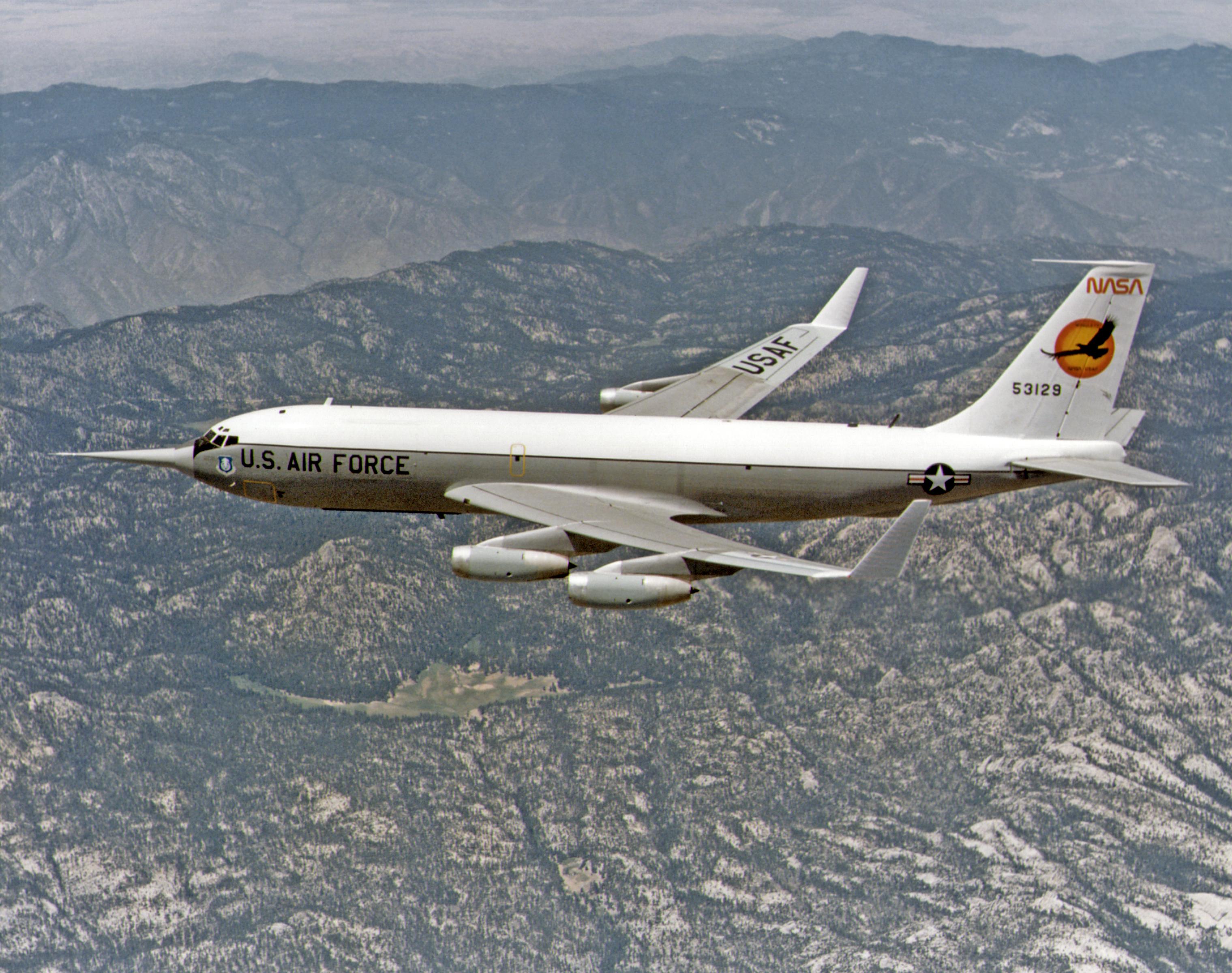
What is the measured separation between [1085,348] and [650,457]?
22.4 meters

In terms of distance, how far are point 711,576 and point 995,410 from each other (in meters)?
18.7

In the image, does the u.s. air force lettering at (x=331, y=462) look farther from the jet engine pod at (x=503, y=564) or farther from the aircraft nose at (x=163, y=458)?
the jet engine pod at (x=503, y=564)

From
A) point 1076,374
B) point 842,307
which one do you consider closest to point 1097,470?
point 1076,374

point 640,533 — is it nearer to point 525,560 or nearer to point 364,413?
point 525,560

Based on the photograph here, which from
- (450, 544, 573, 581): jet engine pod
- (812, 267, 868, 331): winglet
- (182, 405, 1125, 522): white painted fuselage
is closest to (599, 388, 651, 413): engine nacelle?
(182, 405, 1125, 522): white painted fuselage

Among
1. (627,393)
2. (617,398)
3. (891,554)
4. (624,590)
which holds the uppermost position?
(627,393)

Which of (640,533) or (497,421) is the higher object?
(497,421)

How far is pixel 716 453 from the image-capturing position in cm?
5206

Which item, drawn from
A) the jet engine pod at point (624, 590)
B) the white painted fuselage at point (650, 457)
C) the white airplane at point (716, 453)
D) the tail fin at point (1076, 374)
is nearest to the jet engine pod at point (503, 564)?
the jet engine pod at point (624, 590)

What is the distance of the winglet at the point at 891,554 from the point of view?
36.1 meters

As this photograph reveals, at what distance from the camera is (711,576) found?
46844mm

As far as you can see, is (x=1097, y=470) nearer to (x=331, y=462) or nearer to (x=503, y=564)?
(x=503, y=564)

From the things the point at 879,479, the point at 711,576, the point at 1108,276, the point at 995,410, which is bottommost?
the point at 711,576

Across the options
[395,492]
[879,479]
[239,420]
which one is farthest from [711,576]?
[239,420]
